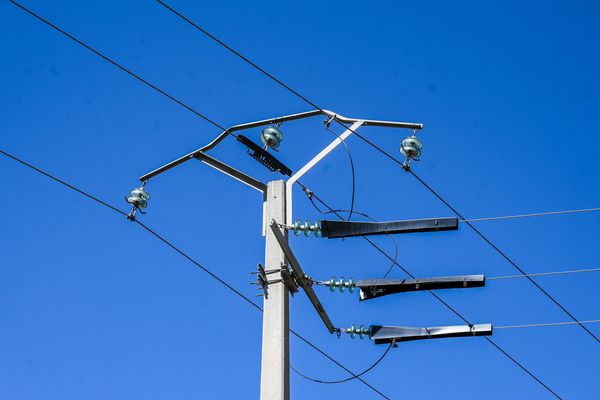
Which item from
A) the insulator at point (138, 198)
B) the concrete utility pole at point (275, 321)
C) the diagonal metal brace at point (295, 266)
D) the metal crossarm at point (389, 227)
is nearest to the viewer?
the concrete utility pole at point (275, 321)

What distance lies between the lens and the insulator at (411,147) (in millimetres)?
8969

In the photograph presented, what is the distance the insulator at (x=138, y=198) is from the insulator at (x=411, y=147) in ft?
9.06

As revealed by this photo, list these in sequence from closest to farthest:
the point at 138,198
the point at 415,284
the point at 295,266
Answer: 1. the point at 295,266
2. the point at 415,284
3. the point at 138,198

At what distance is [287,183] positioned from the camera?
870 centimetres

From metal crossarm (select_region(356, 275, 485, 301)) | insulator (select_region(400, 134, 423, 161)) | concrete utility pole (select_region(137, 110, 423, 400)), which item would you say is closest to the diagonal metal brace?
concrete utility pole (select_region(137, 110, 423, 400))

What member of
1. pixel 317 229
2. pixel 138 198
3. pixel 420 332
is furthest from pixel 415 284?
pixel 138 198

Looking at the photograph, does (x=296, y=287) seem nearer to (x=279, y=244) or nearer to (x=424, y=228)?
(x=279, y=244)

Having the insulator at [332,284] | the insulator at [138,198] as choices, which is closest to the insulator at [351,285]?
the insulator at [332,284]

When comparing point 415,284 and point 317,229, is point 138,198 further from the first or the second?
point 415,284

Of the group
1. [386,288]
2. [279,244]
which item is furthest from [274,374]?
[386,288]

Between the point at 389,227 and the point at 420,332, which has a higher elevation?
the point at 389,227

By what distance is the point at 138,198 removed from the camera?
30.4ft

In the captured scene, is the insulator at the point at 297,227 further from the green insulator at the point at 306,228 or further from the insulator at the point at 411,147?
the insulator at the point at 411,147

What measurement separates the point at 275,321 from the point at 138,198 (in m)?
2.41
